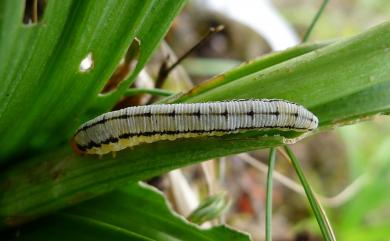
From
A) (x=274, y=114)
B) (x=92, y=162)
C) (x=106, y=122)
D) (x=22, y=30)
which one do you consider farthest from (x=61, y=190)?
(x=274, y=114)

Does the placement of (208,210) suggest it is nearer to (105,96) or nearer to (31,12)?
(105,96)

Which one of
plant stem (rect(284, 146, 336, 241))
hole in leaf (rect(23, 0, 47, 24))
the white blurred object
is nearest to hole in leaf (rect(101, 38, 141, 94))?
hole in leaf (rect(23, 0, 47, 24))

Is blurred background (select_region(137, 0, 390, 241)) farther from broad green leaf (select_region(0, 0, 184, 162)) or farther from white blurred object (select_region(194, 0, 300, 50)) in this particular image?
broad green leaf (select_region(0, 0, 184, 162))

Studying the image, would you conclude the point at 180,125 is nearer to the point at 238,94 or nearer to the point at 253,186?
the point at 238,94

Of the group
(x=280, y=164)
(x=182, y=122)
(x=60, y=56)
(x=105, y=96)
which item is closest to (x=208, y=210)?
(x=182, y=122)

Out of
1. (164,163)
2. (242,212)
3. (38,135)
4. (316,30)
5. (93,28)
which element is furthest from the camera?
(316,30)
